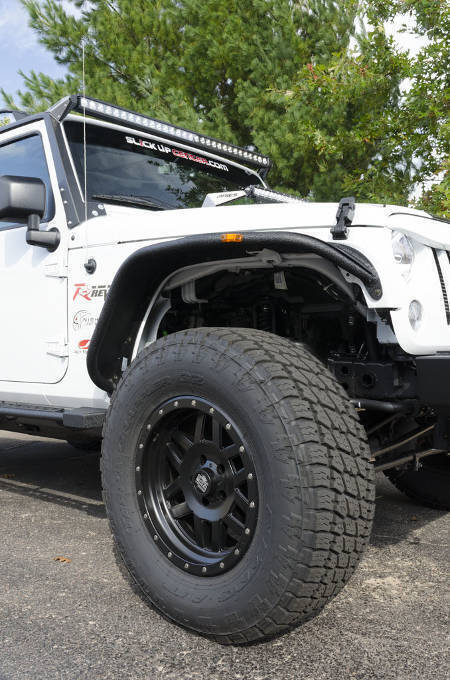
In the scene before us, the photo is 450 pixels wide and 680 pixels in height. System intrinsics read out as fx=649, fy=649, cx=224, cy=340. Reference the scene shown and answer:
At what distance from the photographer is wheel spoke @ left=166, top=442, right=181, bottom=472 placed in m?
2.38

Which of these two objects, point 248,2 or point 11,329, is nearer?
point 11,329

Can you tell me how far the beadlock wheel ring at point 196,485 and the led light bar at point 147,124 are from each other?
1.79 meters

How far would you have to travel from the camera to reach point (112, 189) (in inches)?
140

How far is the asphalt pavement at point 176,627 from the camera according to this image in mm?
1971

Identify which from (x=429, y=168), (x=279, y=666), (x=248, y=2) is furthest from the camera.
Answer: (x=248, y=2)

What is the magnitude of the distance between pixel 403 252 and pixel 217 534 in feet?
3.81

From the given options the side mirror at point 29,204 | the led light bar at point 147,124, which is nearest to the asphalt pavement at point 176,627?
the side mirror at point 29,204

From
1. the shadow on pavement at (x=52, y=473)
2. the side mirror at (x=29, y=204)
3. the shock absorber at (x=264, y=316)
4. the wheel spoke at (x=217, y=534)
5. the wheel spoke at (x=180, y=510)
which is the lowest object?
the shadow on pavement at (x=52, y=473)

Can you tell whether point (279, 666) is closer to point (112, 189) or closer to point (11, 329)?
point (11, 329)

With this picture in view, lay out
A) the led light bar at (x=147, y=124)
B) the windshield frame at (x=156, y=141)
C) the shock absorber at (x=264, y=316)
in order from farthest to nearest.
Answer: the windshield frame at (x=156, y=141) → the led light bar at (x=147, y=124) → the shock absorber at (x=264, y=316)

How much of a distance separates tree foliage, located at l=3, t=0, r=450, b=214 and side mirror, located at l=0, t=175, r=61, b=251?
5.54 m

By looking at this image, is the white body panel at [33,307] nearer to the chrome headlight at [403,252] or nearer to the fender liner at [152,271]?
the fender liner at [152,271]

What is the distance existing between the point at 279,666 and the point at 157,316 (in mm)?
1550

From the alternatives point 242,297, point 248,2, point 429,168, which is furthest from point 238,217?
point 248,2
